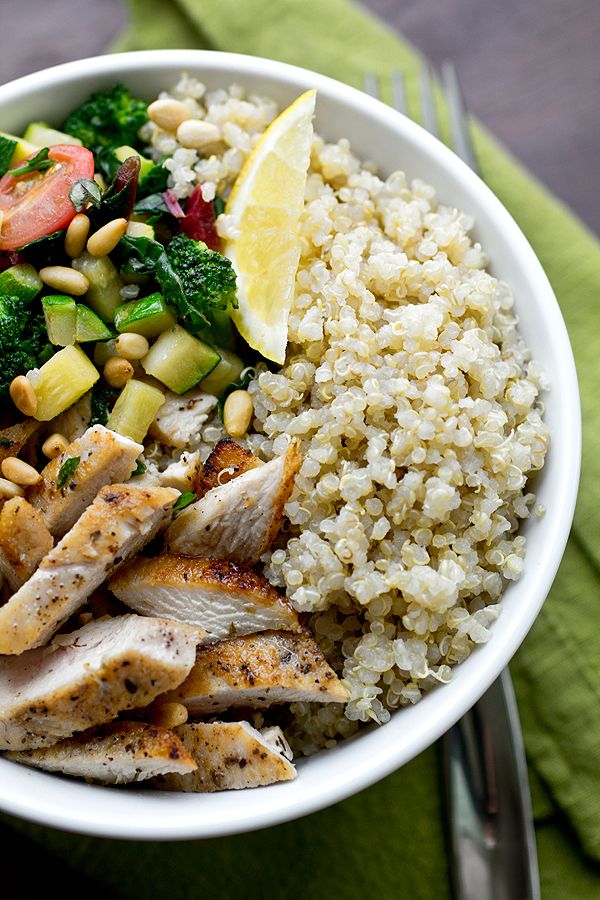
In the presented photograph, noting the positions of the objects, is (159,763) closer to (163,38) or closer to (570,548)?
(570,548)

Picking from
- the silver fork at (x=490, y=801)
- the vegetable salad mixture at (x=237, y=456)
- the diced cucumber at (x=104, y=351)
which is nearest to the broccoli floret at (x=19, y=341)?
the vegetable salad mixture at (x=237, y=456)

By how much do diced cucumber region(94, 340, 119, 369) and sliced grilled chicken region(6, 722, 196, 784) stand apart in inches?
38.4

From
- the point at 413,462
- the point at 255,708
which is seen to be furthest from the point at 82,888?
the point at 413,462

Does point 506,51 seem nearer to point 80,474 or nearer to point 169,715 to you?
point 80,474

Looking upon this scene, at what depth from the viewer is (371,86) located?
322cm

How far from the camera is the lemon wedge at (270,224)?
247 centimetres

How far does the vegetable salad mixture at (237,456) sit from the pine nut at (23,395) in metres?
0.01

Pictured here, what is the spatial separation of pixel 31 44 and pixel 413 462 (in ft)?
9.35

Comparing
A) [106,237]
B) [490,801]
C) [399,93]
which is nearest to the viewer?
[106,237]

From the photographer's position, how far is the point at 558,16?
3.86 metres

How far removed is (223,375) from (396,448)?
585 mm

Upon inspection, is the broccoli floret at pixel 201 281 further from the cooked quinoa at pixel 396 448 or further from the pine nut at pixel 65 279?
the pine nut at pixel 65 279

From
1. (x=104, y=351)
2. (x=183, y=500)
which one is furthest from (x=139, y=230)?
(x=183, y=500)

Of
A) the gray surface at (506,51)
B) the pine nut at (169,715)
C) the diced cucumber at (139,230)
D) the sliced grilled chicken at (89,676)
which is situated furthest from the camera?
the gray surface at (506,51)
